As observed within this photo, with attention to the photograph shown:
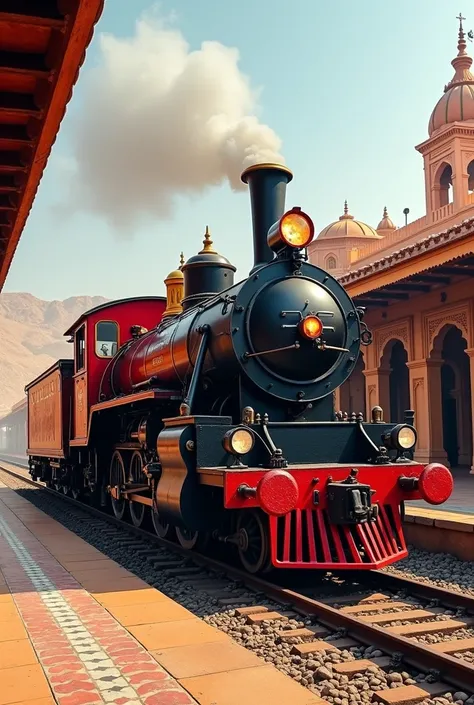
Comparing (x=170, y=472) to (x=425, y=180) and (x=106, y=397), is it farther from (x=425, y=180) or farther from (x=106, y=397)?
(x=425, y=180)

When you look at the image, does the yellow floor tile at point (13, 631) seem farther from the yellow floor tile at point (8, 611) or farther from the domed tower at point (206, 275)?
the domed tower at point (206, 275)

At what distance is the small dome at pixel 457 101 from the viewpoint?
21875 mm

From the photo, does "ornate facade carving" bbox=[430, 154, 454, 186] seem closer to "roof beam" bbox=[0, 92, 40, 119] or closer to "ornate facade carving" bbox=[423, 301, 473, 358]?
"ornate facade carving" bbox=[423, 301, 473, 358]

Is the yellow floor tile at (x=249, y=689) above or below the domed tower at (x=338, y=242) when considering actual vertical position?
below

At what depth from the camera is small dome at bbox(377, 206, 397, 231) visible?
3578cm

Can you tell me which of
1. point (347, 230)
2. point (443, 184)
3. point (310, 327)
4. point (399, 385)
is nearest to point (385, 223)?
point (347, 230)

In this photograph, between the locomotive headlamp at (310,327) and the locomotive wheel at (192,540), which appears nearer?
the locomotive headlamp at (310,327)

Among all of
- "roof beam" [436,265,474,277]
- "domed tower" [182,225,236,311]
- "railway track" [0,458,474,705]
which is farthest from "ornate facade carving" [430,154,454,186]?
"railway track" [0,458,474,705]

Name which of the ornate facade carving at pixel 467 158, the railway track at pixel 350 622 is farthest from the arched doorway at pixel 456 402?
the railway track at pixel 350 622

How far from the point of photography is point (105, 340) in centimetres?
1021

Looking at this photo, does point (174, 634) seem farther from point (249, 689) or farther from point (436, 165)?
point (436, 165)

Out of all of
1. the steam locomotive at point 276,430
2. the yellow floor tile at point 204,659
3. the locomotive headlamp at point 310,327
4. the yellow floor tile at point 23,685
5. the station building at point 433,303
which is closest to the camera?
the yellow floor tile at point 23,685

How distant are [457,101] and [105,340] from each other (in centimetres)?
1655

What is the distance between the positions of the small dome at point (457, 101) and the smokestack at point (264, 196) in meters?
17.0
